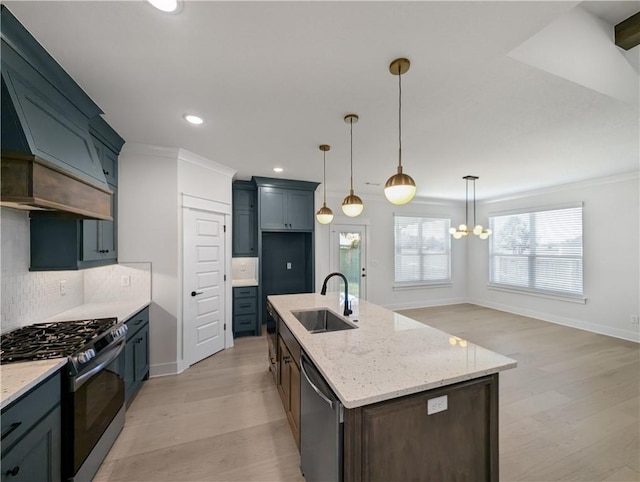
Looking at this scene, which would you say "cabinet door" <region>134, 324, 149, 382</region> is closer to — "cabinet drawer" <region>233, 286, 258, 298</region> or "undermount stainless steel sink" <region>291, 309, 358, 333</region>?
"cabinet drawer" <region>233, 286, 258, 298</region>

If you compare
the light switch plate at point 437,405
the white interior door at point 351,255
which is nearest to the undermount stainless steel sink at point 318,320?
the light switch plate at point 437,405

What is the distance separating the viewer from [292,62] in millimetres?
1738

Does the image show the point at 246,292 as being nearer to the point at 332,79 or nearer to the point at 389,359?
Result: the point at 389,359

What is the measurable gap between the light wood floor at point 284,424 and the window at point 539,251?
1683mm

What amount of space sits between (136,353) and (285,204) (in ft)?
10.1

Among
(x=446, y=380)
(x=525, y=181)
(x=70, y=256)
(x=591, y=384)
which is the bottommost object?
(x=591, y=384)

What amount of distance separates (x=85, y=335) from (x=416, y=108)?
10.1ft

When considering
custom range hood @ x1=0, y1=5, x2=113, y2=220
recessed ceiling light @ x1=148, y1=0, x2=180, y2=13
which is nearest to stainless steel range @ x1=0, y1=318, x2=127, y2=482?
custom range hood @ x1=0, y1=5, x2=113, y2=220

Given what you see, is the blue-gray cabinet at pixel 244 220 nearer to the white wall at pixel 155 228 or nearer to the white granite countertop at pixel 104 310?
the white wall at pixel 155 228

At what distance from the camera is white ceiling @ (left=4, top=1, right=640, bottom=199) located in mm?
1388

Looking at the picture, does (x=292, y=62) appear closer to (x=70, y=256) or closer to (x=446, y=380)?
(x=446, y=380)

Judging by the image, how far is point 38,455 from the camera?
132 centimetres

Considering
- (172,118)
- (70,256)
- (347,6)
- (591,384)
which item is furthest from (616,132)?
(70,256)

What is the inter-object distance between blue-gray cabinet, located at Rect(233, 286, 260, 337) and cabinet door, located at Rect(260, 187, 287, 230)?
115 cm
